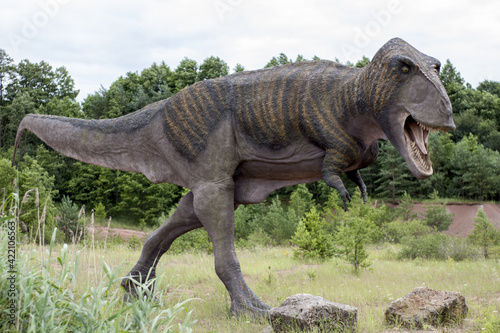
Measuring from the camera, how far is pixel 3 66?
1061 inches

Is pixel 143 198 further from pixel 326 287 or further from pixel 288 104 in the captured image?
pixel 288 104

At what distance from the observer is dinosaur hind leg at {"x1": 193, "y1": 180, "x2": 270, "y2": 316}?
13.8 feet

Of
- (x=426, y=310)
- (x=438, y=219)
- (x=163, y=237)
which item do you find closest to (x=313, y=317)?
(x=426, y=310)

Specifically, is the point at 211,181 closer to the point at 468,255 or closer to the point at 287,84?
the point at 287,84

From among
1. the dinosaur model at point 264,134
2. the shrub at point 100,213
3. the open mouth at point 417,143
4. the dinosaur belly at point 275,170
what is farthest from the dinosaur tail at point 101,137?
the shrub at point 100,213

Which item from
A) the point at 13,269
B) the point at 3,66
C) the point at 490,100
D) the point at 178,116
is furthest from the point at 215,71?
the point at 13,269

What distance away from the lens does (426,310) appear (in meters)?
3.86

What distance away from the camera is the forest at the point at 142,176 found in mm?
24656

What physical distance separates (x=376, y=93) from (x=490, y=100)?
99.4 ft

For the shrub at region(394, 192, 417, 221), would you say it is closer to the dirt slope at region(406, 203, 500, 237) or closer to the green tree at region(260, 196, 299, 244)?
the dirt slope at region(406, 203, 500, 237)

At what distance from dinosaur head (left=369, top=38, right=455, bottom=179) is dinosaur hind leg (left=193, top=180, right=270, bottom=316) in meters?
1.56

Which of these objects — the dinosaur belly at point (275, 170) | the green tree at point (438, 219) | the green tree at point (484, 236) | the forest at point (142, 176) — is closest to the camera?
the dinosaur belly at point (275, 170)

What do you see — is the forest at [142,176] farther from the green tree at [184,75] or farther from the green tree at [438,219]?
the green tree at [438,219]

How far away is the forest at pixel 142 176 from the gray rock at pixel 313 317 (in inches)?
735
